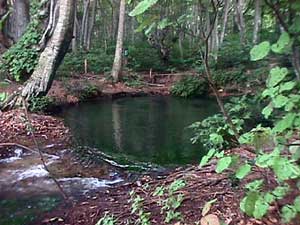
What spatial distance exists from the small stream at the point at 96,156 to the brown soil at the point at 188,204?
0.39 metres

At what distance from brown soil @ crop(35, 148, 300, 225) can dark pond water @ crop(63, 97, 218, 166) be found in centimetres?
235

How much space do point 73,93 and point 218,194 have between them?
11219 mm

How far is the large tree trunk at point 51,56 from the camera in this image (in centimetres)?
970

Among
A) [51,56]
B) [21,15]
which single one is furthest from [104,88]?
[51,56]

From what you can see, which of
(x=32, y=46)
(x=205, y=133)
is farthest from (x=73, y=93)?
(x=205, y=133)

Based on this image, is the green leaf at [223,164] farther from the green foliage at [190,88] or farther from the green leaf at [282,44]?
the green foliage at [190,88]

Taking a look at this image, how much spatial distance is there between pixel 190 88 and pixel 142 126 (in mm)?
6496

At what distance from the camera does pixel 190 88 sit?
16406mm

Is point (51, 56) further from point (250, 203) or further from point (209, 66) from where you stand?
point (250, 203)

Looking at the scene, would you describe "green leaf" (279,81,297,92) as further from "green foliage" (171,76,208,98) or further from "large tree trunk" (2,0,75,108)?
"green foliage" (171,76,208,98)

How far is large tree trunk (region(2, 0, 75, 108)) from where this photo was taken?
9703 mm

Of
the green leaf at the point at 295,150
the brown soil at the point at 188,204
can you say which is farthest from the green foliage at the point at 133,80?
the green leaf at the point at 295,150

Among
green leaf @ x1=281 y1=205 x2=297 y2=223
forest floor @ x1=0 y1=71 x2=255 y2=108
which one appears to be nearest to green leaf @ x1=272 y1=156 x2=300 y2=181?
green leaf @ x1=281 y1=205 x2=297 y2=223

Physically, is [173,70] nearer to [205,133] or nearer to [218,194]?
[205,133]
